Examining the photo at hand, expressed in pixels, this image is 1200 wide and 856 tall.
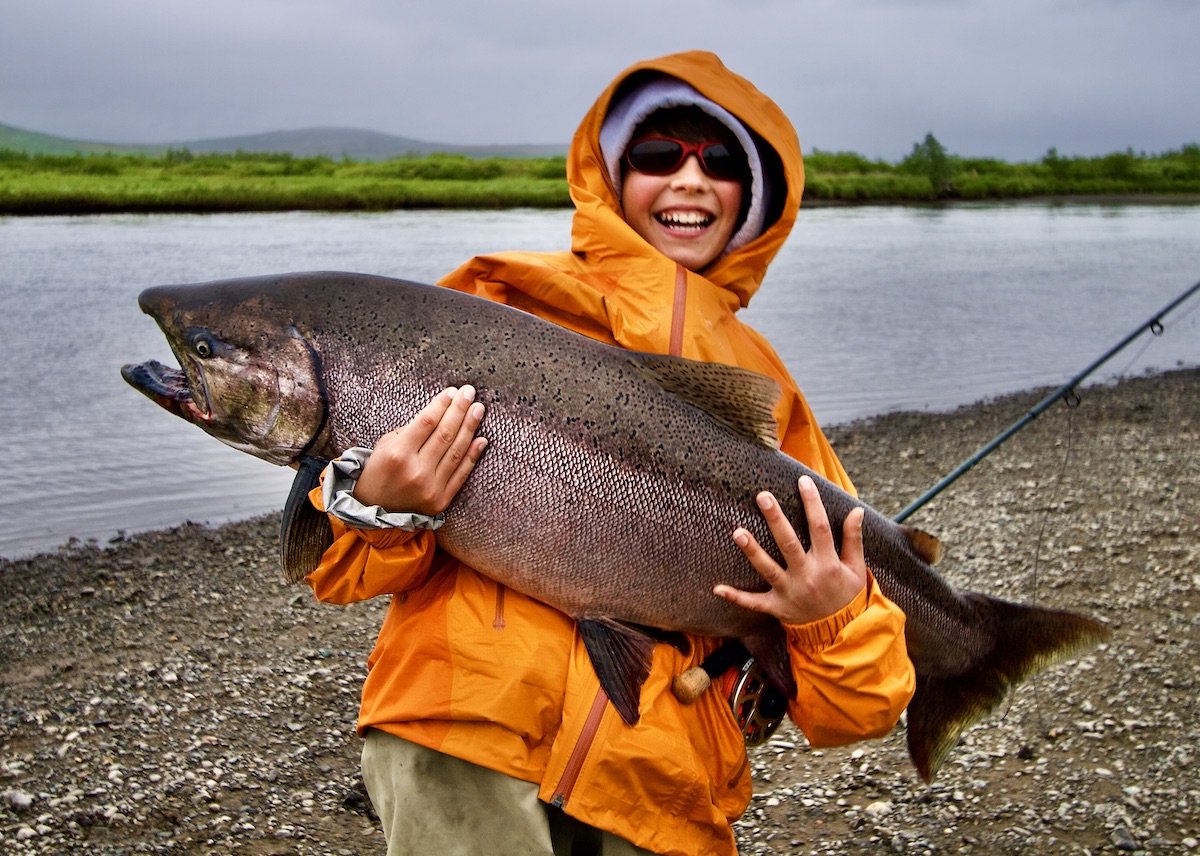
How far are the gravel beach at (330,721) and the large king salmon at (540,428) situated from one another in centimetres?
224

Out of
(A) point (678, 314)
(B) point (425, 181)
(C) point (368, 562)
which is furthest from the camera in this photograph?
(B) point (425, 181)

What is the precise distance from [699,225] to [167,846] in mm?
2975

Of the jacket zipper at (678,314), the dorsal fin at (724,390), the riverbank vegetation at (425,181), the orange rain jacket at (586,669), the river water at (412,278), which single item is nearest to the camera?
the orange rain jacket at (586,669)

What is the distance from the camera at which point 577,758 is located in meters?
2.06

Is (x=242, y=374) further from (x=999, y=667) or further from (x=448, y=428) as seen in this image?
(x=999, y=667)

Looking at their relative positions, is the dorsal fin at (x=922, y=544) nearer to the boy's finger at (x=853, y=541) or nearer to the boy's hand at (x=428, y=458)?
the boy's finger at (x=853, y=541)

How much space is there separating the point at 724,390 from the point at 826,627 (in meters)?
0.55

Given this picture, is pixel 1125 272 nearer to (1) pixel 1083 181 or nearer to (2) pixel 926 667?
(2) pixel 926 667

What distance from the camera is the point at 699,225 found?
8.47ft

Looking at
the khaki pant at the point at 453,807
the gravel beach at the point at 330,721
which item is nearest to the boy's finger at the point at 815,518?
the khaki pant at the point at 453,807

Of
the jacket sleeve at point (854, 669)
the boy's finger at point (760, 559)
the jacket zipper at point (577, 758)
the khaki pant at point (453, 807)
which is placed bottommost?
the khaki pant at point (453, 807)

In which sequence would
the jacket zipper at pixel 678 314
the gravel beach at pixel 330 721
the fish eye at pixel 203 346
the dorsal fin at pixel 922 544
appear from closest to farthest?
the fish eye at pixel 203 346, the jacket zipper at pixel 678 314, the dorsal fin at pixel 922 544, the gravel beach at pixel 330 721

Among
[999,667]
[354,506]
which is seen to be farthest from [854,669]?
[354,506]

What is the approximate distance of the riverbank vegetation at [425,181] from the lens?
45812 mm
